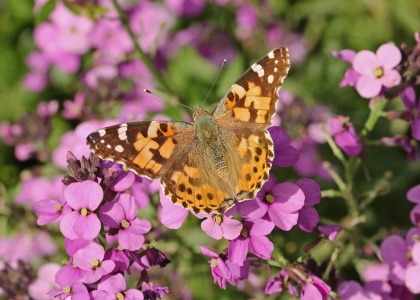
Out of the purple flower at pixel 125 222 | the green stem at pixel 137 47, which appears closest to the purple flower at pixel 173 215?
the purple flower at pixel 125 222

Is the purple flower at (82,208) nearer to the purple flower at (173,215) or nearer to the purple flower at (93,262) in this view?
the purple flower at (93,262)

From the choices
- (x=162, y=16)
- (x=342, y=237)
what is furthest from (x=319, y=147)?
(x=162, y=16)

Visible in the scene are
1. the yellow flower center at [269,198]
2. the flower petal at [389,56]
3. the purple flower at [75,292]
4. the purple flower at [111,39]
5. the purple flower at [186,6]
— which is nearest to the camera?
the purple flower at [75,292]

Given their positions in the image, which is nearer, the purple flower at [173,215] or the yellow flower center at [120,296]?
the yellow flower center at [120,296]

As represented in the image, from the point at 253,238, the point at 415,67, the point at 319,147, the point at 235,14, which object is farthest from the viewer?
the point at 235,14

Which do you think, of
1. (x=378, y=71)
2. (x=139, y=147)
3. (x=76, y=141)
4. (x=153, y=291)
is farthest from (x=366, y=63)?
(x=76, y=141)

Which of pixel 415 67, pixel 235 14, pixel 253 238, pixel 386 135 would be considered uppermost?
pixel 415 67

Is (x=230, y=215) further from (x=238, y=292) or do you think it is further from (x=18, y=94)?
(x=18, y=94)
